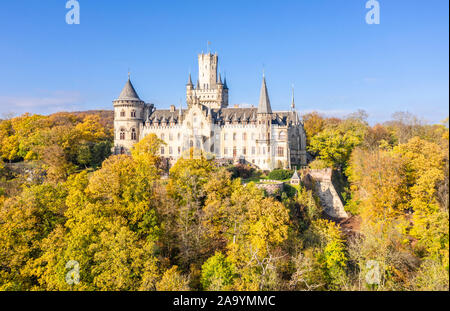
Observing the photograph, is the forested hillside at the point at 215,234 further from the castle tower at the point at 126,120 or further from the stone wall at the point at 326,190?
the castle tower at the point at 126,120

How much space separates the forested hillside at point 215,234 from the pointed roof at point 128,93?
27235 mm

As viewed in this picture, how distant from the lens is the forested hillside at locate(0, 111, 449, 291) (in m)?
26.2

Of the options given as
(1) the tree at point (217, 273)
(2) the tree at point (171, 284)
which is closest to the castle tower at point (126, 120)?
(1) the tree at point (217, 273)

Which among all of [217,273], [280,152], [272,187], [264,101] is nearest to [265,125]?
[264,101]

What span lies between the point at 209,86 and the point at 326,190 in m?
35.6

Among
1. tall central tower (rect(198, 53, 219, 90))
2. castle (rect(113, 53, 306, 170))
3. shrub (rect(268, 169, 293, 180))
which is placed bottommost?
shrub (rect(268, 169, 293, 180))

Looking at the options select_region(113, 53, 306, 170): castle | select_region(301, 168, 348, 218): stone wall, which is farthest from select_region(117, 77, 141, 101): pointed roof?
select_region(301, 168, 348, 218): stone wall

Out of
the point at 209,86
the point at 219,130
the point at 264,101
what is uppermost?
the point at 209,86

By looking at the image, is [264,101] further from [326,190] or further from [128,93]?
[128,93]

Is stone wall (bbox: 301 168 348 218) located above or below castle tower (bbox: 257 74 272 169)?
below

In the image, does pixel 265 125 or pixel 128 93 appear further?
pixel 128 93

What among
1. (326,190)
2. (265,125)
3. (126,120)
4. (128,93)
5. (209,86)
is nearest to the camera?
(326,190)

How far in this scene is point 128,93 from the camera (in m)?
67.3

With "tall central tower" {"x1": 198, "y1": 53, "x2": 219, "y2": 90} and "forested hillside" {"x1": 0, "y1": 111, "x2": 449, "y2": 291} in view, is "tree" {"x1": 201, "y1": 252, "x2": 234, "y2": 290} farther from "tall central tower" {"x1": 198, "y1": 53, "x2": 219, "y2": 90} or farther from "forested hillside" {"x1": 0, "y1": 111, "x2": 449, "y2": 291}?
"tall central tower" {"x1": 198, "y1": 53, "x2": 219, "y2": 90}
